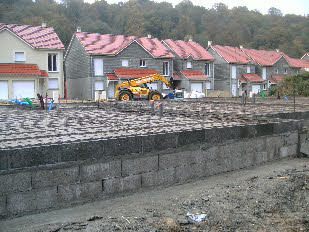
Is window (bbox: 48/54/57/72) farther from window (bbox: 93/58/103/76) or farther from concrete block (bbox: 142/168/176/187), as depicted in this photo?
concrete block (bbox: 142/168/176/187)

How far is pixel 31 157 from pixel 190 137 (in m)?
2.93

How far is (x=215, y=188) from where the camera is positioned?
6.29 metres

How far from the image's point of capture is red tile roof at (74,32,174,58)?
119 feet

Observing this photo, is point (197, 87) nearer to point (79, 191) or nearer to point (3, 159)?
point (79, 191)

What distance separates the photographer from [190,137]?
21.9 ft

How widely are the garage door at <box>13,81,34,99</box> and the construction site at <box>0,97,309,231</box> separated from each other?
2585 cm

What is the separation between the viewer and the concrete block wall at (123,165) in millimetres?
4980

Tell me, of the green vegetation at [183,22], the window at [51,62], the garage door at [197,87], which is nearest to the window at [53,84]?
the window at [51,62]

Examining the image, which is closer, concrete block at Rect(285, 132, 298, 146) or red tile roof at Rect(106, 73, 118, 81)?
concrete block at Rect(285, 132, 298, 146)

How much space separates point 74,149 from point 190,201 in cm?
199

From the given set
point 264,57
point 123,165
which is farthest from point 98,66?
point 264,57

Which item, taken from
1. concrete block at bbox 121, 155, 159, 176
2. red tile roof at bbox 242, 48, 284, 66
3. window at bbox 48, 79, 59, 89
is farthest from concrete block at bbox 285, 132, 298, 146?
red tile roof at bbox 242, 48, 284, 66

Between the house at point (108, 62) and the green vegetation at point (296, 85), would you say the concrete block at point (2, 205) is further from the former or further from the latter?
the house at point (108, 62)

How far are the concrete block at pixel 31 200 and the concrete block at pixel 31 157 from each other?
40 centimetres
